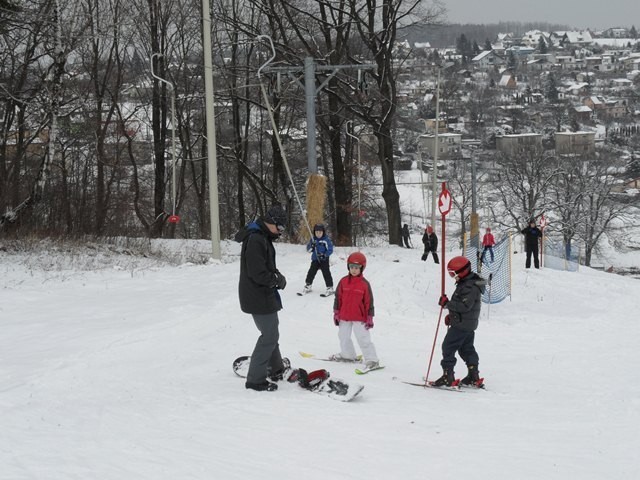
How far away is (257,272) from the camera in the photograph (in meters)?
6.62

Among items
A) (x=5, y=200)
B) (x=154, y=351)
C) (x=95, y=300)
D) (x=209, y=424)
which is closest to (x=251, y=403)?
(x=209, y=424)

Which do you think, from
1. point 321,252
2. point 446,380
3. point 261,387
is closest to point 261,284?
point 261,387

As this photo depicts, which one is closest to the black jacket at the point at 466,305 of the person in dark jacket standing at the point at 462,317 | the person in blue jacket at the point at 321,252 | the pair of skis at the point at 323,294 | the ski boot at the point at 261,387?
the person in dark jacket standing at the point at 462,317

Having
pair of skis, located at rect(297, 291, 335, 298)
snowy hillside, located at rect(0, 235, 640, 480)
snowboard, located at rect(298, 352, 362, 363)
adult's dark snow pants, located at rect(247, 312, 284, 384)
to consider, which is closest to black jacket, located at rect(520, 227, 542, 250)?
snowy hillside, located at rect(0, 235, 640, 480)

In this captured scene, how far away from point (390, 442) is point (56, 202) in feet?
58.7

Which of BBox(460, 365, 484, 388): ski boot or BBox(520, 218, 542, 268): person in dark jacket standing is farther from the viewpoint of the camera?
BBox(520, 218, 542, 268): person in dark jacket standing

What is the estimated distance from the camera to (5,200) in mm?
16750

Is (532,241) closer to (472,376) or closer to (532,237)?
(532,237)

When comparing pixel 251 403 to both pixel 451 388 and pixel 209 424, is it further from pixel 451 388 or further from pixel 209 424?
pixel 451 388

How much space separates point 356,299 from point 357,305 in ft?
0.25

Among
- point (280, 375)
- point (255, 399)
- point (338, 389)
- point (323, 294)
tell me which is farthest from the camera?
point (323, 294)

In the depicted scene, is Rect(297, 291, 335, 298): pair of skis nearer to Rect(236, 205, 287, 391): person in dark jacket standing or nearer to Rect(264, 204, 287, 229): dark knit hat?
Rect(236, 205, 287, 391): person in dark jacket standing

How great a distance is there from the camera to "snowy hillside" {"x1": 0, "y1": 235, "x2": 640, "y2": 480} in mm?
4949

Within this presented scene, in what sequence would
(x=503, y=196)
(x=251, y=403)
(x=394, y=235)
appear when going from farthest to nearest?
(x=503, y=196) < (x=394, y=235) < (x=251, y=403)
